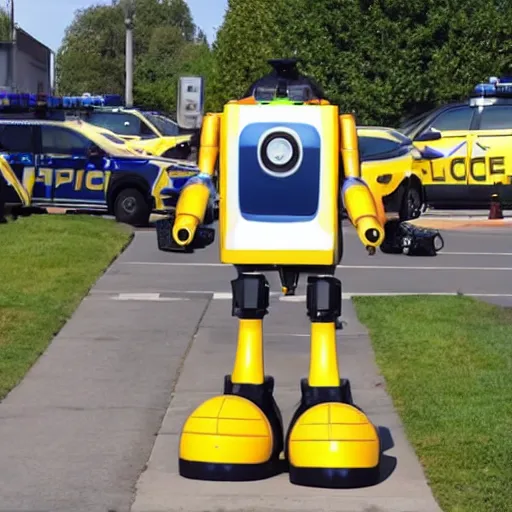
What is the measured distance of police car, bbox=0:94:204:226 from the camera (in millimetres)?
18125

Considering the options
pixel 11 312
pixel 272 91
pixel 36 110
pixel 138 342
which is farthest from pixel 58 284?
pixel 36 110

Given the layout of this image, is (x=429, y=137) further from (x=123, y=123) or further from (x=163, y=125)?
(x=123, y=123)

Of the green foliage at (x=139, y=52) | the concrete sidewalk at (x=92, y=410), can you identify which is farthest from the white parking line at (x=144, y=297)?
the green foliage at (x=139, y=52)

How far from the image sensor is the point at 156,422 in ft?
23.2

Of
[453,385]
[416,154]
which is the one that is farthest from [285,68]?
[416,154]

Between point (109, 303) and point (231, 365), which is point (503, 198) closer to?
point (109, 303)

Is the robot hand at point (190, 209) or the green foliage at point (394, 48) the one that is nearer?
the robot hand at point (190, 209)

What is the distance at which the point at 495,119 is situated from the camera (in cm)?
2084

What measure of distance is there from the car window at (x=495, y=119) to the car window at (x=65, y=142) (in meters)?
6.83

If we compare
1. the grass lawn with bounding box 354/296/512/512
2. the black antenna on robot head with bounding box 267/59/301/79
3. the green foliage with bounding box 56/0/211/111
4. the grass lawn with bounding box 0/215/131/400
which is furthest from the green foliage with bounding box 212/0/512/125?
the black antenna on robot head with bounding box 267/59/301/79

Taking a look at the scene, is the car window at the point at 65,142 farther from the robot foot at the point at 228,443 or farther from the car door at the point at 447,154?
the robot foot at the point at 228,443

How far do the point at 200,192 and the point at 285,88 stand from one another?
73cm

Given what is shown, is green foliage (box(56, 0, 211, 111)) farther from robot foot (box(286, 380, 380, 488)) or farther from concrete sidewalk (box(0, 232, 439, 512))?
robot foot (box(286, 380, 380, 488))

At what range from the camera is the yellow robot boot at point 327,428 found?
5594mm
